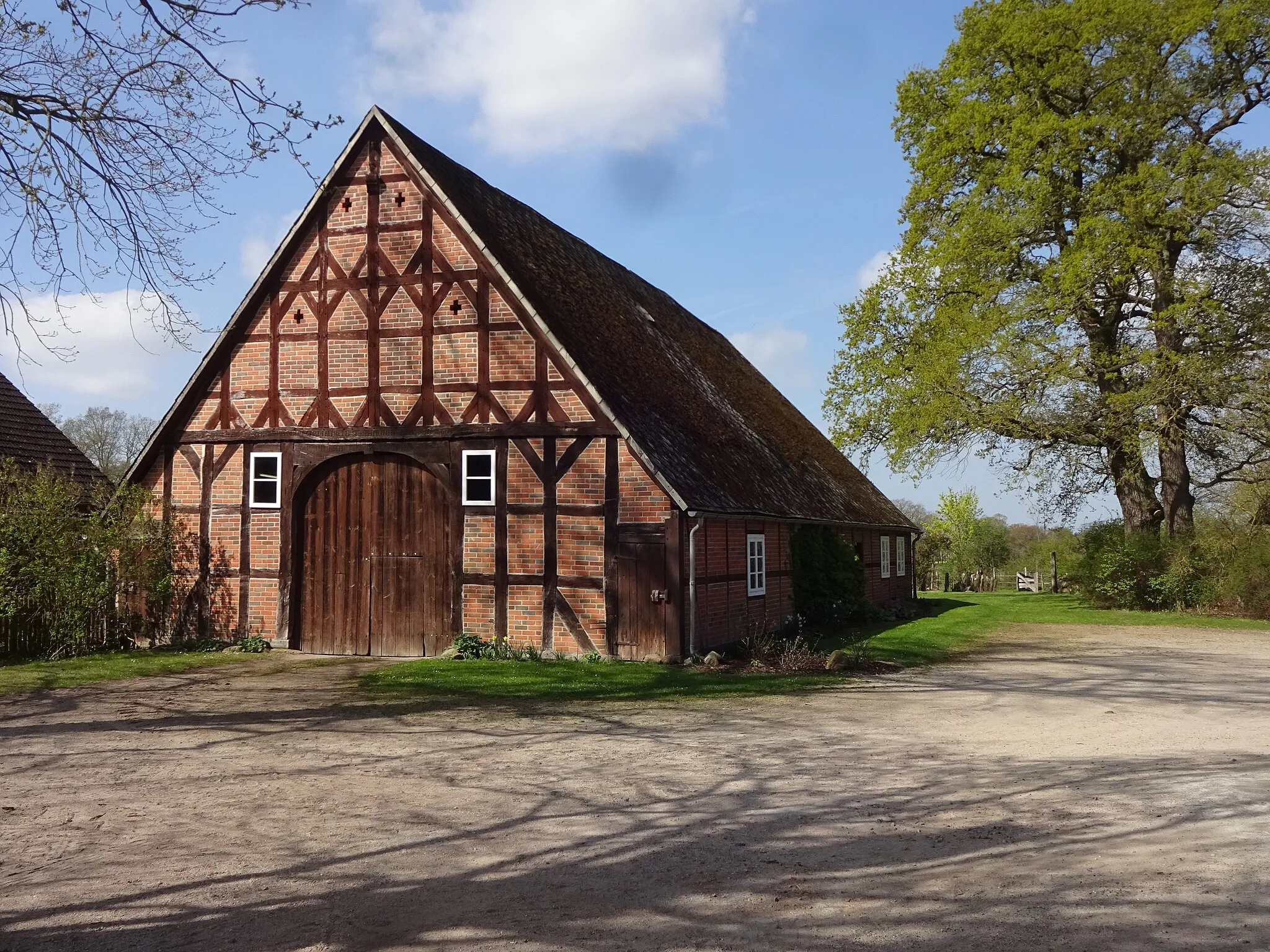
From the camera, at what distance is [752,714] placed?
11.2 metres

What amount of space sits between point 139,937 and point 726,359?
969 inches

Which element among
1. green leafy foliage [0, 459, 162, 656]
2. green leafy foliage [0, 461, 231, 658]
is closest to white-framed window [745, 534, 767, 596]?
green leafy foliage [0, 461, 231, 658]

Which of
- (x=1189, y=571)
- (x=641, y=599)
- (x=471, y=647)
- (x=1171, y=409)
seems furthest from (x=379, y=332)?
(x=1189, y=571)

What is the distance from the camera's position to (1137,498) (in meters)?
28.1

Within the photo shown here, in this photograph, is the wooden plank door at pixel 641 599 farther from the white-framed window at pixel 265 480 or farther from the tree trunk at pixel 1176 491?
the tree trunk at pixel 1176 491

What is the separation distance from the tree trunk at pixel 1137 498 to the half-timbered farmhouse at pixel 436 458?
14.2m

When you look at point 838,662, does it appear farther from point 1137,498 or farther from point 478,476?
point 1137,498

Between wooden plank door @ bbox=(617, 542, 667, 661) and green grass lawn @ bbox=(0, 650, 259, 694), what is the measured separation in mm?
5993

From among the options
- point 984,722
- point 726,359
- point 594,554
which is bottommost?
point 984,722

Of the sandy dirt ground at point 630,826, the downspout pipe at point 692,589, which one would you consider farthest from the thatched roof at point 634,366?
the sandy dirt ground at point 630,826

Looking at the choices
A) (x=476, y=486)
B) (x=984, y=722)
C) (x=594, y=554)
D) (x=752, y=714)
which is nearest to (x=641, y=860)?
(x=752, y=714)

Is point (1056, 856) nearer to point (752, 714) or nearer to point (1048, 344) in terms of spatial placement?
point (752, 714)

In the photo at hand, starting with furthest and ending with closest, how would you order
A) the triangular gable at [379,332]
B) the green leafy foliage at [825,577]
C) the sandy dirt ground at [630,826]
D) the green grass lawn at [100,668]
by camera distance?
1. the green leafy foliage at [825,577]
2. the triangular gable at [379,332]
3. the green grass lawn at [100,668]
4. the sandy dirt ground at [630,826]

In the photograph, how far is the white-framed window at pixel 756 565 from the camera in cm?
1781
